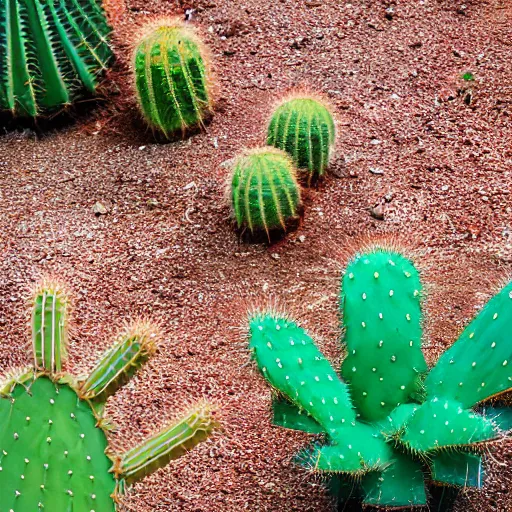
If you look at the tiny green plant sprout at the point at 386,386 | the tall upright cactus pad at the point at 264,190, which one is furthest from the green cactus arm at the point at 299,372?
the tall upright cactus pad at the point at 264,190

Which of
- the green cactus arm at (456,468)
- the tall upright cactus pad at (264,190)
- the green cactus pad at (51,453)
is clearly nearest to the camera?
the green cactus pad at (51,453)

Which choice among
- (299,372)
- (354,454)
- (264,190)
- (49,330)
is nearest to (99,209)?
(264,190)

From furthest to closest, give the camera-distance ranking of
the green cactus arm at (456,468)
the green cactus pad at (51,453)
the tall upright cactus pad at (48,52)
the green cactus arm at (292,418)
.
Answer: the tall upright cactus pad at (48,52)
the green cactus arm at (292,418)
the green cactus arm at (456,468)
the green cactus pad at (51,453)

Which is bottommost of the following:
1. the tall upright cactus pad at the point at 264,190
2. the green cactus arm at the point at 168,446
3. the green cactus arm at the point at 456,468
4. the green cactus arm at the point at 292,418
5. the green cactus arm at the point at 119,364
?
the tall upright cactus pad at the point at 264,190

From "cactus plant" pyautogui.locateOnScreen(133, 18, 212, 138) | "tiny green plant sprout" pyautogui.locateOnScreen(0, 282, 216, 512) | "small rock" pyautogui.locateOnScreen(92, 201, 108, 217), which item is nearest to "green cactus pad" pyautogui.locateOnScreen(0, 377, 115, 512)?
"tiny green plant sprout" pyautogui.locateOnScreen(0, 282, 216, 512)

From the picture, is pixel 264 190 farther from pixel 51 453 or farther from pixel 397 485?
pixel 51 453

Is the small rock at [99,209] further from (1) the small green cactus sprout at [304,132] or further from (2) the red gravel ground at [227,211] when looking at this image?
(1) the small green cactus sprout at [304,132]
